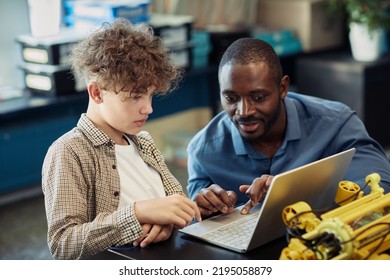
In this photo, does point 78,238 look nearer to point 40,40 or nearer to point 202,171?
point 202,171

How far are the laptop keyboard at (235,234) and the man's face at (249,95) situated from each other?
261 millimetres

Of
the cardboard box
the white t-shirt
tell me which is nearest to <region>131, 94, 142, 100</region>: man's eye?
the white t-shirt

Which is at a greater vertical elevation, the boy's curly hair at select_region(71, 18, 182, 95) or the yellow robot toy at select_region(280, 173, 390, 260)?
the boy's curly hair at select_region(71, 18, 182, 95)

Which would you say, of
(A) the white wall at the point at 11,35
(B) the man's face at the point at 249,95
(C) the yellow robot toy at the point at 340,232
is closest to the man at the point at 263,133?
(B) the man's face at the point at 249,95

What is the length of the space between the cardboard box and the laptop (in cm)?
264

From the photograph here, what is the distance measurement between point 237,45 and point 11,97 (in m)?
1.78

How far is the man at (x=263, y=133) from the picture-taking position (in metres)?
1.58

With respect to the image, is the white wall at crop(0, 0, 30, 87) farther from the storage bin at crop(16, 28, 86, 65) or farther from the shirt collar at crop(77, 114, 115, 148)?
the shirt collar at crop(77, 114, 115, 148)

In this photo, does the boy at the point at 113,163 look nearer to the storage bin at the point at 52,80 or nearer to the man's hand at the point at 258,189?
the man's hand at the point at 258,189

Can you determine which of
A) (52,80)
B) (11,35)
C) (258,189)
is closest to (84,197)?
(258,189)

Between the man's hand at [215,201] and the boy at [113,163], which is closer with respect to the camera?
the boy at [113,163]

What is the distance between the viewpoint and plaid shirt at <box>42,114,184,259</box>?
4.26 ft

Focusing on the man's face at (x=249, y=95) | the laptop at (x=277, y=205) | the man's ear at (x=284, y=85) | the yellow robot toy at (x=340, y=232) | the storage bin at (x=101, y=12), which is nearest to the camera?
the yellow robot toy at (x=340, y=232)
